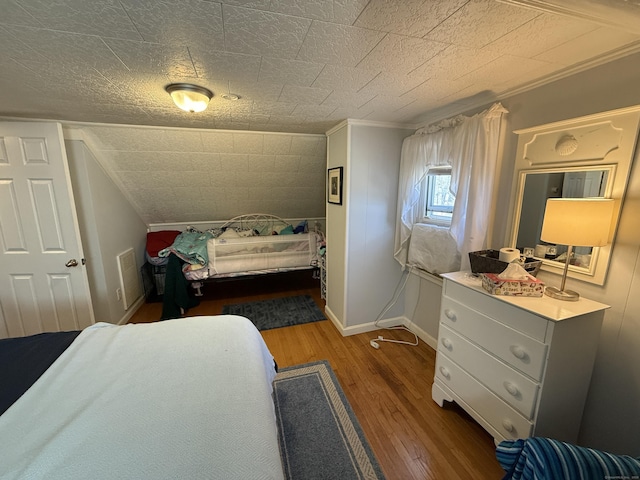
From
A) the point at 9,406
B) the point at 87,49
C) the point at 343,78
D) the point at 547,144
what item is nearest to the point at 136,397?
the point at 9,406

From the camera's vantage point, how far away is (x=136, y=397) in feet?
3.26

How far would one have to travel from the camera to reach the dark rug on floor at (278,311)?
2.94 meters

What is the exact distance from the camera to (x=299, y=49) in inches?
43.9

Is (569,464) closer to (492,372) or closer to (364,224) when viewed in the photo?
(492,372)

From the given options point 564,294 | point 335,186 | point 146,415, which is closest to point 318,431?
point 146,415

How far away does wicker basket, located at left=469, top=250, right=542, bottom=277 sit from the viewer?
4.89 feet

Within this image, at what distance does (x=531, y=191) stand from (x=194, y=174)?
3.19 metres

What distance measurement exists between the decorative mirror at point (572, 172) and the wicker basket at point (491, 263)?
8 centimetres

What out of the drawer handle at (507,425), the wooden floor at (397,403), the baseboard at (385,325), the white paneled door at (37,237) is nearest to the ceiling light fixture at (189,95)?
the white paneled door at (37,237)

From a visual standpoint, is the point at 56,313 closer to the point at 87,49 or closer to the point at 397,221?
the point at 87,49

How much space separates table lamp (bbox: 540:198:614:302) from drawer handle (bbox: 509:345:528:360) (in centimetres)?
34

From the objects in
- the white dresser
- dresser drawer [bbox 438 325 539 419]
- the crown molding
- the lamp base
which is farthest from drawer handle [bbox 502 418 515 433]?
the crown molding

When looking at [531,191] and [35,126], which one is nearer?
[531,191]

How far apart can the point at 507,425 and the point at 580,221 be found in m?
1.07
